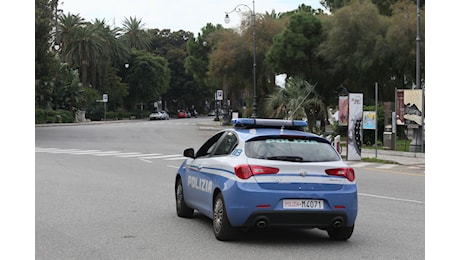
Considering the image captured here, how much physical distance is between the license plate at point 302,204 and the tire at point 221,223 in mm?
805

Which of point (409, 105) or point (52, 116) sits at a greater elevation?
point (409, 105)

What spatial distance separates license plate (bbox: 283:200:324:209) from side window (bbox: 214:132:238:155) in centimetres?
128

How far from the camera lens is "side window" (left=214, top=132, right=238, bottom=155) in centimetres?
955

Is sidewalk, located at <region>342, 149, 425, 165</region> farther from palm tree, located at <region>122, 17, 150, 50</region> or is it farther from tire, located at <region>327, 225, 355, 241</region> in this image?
palm tree, located at <region>122, 17, 150, 50</region>

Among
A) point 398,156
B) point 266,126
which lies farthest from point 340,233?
point 398,156

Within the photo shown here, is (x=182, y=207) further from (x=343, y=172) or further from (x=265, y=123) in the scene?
(x=343, y=172)

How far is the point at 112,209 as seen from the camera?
12.2m

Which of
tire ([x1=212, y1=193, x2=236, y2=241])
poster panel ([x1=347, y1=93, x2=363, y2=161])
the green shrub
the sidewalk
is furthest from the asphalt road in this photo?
the green shrub

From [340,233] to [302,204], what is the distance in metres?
0.91

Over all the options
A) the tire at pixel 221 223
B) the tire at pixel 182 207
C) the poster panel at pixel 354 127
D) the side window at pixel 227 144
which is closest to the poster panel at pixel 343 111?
the poster panel at pixel 354 127

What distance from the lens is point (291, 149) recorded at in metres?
9.04
